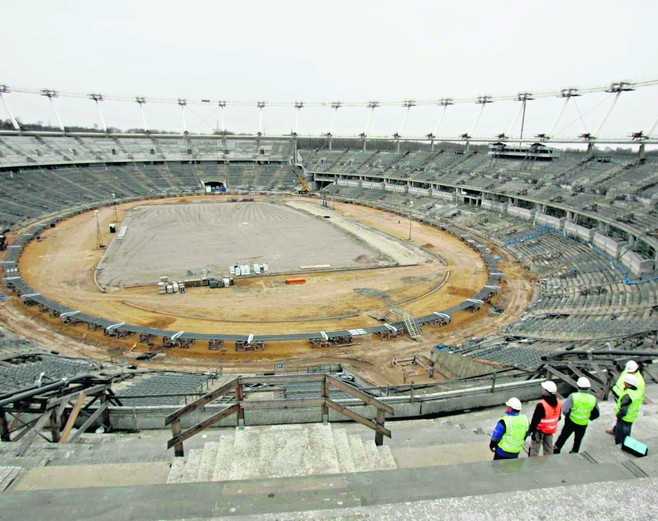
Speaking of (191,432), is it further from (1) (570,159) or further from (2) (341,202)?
(2) (341,202)

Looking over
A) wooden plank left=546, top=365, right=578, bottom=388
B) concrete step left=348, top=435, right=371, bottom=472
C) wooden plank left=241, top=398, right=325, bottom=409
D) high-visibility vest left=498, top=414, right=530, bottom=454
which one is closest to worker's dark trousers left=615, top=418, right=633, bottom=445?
wooden plank left=546, top=365, right=578, bottom=388

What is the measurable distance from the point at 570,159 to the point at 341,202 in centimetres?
4114

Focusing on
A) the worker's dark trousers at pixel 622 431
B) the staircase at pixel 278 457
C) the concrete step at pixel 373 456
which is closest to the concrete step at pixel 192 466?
the staircase at pixel 278 457

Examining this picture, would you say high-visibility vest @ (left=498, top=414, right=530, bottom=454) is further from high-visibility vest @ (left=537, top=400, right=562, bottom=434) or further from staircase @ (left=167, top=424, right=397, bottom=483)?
staircase @ (left=167, top=424, right=397, bottom=483)

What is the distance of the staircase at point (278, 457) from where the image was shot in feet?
18.8

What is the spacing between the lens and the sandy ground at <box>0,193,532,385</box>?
26531mm

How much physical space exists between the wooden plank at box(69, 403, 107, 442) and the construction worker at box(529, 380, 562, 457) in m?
8.46

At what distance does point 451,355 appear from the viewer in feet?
77.5

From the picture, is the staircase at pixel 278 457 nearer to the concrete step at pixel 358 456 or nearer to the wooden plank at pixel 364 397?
the concrete step at pixel 358 456

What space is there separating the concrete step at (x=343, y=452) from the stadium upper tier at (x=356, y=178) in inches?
1484

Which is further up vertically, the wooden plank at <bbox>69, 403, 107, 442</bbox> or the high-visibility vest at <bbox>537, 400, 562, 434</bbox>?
the high-visibility vest at <bbox>537, 400, 562, 434</bbox>

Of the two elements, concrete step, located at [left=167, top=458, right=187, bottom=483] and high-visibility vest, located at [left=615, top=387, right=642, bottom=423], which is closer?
concrete step, located at [left=167, top=458, right=187, bottom=483]

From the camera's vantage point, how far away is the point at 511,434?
6629 mm

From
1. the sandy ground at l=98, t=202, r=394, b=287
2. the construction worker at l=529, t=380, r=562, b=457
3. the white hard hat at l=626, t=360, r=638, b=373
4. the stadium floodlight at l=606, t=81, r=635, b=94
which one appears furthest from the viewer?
the stadium floodlight at l=606, t=81, r=635, b=94
